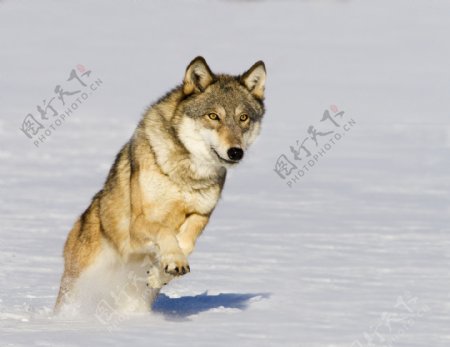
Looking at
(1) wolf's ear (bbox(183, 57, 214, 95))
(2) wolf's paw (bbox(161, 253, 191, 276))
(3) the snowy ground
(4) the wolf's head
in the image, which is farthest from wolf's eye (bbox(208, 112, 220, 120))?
(3) the snowy ground

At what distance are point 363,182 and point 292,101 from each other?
453 inches

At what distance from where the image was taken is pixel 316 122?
21.6 metres

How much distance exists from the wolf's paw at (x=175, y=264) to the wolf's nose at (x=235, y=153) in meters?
0.71

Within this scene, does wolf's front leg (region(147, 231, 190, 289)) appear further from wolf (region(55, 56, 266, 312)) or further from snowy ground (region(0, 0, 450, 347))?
snowy ground (region(0, 0, 450, 347))

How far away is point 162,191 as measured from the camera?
5.88 metres

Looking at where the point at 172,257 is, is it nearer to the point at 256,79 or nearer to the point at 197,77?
the point at 197,77

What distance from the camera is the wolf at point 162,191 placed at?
19.0 feet

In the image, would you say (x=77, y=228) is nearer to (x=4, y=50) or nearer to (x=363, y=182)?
(x=363, y=182)

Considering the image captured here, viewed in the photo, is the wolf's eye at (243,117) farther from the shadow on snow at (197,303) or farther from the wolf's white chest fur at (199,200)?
the shadow on snow at (197,303)

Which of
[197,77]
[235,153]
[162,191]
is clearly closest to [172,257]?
[162,191]

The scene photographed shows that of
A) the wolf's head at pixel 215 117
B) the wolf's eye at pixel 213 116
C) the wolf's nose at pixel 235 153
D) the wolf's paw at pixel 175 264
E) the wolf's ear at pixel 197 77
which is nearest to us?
the wolf's paw at pixel 175 264

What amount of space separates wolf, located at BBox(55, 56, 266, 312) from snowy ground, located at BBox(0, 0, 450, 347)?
13.9 inches

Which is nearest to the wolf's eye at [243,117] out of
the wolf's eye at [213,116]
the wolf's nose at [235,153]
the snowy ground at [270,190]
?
the wolf's eye at [213,116]

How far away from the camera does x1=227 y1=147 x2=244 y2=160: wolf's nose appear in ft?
18.5
